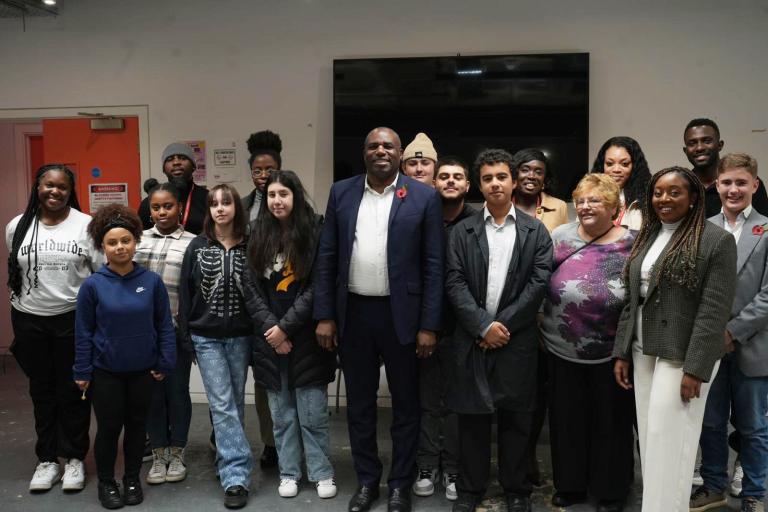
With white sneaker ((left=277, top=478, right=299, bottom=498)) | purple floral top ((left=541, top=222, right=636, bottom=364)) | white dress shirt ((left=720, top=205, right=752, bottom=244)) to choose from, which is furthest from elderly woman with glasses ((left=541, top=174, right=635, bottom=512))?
white sneaker ((left=277, top=478, right=299, bottom=498))

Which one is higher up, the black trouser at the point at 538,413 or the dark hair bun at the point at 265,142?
the dark hair bun at the point at 265,142

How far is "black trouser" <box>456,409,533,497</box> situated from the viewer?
282 centimetres

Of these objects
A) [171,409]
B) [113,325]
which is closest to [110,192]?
[171,409]

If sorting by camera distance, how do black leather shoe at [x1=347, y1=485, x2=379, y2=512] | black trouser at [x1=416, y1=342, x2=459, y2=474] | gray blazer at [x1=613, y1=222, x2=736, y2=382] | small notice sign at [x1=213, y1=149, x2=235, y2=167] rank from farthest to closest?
small notice sign at [x1=213, y1=149, x2=235, y2=167] → black trouser at [x1=416, y1=342, x2=459, y2=474] → black leather shoe at [x1=347, y1=485, x2=379, y2=512] → gray blazer at [x1=613, y1=222, x2=736, y2=382]

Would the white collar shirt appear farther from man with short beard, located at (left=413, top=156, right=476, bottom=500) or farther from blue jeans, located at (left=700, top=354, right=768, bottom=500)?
blue jeans, located at (left=700, top=354, right=768, bottom=500)

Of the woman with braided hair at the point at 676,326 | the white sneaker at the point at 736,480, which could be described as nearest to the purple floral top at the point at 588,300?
the woman with braided hair at the point at 676,326

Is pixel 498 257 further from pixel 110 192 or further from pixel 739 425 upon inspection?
pixel 110 192

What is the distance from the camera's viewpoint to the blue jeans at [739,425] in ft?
9.00

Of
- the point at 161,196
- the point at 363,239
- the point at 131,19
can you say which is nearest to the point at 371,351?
the point at 363,239

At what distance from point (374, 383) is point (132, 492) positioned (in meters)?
1.23

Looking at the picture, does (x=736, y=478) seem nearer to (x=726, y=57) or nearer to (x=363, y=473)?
(x=363, y=473)

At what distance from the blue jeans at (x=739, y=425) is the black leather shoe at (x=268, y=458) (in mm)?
2110

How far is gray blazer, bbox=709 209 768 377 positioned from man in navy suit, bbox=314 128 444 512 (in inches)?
49.3

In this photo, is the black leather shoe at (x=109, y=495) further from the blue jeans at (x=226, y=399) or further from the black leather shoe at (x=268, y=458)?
the black leather shoe at (x=268, y=458)
